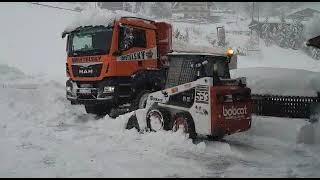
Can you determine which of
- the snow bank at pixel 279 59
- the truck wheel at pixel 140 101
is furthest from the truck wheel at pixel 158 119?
the snow bank at pixel 279 59

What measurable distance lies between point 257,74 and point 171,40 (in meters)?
3.75

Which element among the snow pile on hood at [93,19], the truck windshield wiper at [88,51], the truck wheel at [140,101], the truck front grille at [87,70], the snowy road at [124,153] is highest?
the snow pile on hood at [93,19]

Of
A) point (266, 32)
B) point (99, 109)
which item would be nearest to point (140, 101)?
point (99, 109)

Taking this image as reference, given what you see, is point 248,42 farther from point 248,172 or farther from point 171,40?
point 248,172

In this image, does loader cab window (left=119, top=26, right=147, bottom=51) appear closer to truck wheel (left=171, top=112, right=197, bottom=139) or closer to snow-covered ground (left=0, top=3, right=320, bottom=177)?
snow-covered ground (left=0, top=3, right=320, bottom=177)

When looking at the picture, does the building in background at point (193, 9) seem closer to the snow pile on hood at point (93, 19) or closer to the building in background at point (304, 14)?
the building in background at point (304, 14)

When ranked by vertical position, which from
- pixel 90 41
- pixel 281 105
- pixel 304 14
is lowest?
pixel 281 105

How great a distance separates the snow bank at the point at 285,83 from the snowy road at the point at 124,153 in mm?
2252

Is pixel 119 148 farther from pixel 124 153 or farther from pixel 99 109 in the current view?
pixel 99 109

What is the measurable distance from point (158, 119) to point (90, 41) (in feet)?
11.3

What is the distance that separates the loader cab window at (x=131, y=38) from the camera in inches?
456

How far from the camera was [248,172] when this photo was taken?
23.5 feet

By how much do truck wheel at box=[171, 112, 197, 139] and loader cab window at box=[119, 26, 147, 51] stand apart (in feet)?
10.0

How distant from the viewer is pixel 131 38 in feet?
38.6
